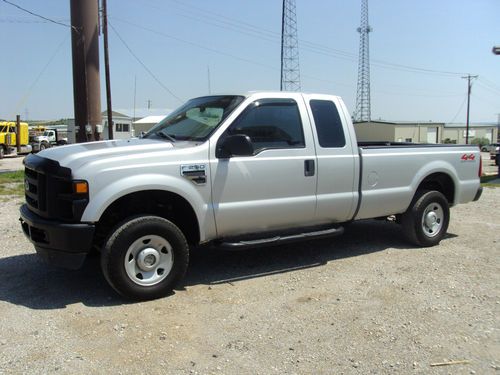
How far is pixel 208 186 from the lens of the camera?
490 centimetres

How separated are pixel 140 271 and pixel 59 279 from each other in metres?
1.19

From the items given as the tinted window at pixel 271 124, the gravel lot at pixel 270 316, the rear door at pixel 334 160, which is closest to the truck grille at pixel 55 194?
the gravel lot at pixel 270 316

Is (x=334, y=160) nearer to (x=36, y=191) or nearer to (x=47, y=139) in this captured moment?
(x=36, y=191)

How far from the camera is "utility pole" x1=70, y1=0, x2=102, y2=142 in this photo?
2228 centimetres

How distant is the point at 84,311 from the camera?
14.6 ft

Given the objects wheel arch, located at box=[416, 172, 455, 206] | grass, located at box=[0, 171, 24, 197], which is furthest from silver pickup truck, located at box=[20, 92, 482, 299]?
grass, located at box=[0, 171, 24, 197]

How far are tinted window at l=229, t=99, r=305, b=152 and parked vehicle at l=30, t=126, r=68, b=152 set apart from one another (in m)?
39.2

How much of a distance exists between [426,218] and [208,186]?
3473 millimetres

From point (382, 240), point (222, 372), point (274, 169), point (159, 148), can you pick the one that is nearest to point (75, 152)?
point (159, 148)

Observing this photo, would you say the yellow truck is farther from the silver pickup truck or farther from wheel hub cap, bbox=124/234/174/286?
wheel hub cap, bbox=124/234/174/286

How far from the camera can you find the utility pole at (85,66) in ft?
73.1

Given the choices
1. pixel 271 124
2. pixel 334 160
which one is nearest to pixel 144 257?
pixel 271 124

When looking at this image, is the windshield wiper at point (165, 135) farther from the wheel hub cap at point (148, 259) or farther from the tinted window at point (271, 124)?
the wheel hub cap at point (148, 259)

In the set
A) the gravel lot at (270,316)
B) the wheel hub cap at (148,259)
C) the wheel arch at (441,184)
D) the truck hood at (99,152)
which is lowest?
the gravel lot at (270,316)
